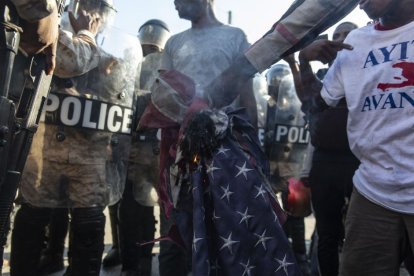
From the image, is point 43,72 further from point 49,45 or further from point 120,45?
point 120,45

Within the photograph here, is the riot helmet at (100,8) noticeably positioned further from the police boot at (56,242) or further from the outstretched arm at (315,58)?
the outstretched arm at (315,58)

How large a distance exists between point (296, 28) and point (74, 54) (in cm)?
144

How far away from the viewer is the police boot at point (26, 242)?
2.74 metres

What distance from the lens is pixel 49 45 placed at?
2.00 metres

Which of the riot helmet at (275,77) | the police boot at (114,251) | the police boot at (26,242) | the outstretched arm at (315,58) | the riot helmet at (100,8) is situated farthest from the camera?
the riot helmet at (275,77)

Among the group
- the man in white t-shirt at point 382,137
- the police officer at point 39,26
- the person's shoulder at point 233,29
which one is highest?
the person's shoulder at point 233,29

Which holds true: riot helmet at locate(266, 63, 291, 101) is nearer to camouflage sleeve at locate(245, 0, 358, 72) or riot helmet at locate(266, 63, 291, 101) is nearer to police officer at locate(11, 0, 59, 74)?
camouflage sleeve at locate(245, 0, 358, 72)

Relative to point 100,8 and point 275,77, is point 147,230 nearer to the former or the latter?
point 100,8

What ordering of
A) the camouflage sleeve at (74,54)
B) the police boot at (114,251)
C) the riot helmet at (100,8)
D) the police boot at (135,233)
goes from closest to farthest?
1. the camouflage sleeve at (74,54)
2. the riot helmet at (100,8)
3. the police boot at (135,233)
4. the police boot at (114,251)

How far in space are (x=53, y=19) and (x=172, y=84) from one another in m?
0.61

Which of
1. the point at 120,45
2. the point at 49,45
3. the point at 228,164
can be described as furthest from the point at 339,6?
the point at 120,45

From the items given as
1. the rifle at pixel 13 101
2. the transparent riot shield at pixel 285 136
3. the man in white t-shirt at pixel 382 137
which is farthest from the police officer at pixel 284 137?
the rifle at pixel 13 101

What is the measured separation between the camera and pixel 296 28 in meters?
1.73

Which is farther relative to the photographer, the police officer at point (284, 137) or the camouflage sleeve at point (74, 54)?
the police officer at point (284, 137)
